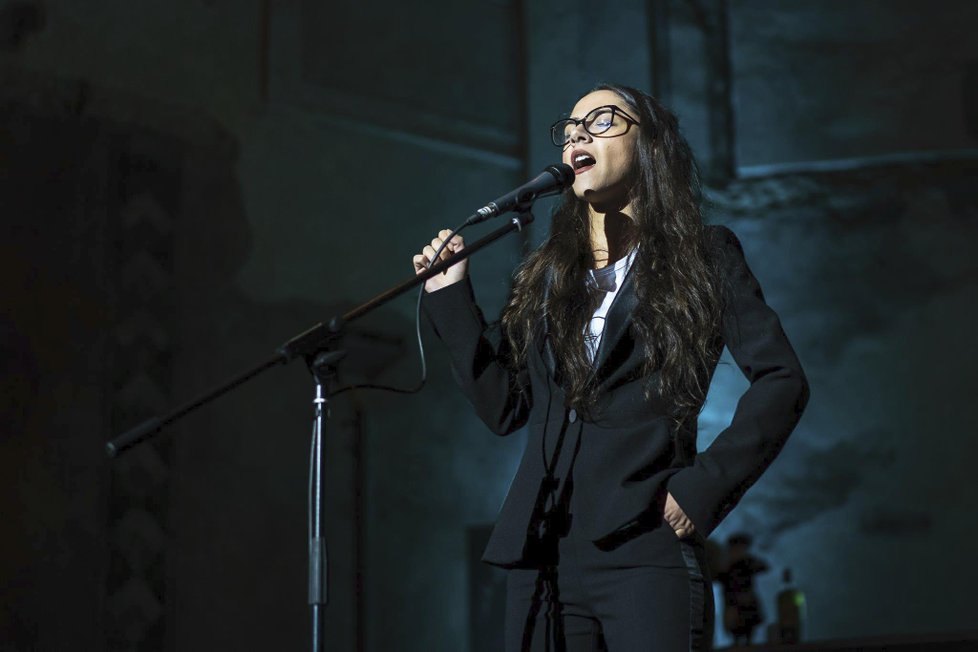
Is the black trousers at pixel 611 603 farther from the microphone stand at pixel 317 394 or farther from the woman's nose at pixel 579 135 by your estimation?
the woman's nose at pixel 579 135

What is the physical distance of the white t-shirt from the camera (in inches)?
76.5

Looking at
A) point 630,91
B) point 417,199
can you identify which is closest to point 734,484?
point 630,91

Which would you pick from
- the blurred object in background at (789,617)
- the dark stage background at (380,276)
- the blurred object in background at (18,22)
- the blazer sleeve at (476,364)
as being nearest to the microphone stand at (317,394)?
the blazer sleeve at (476,364)

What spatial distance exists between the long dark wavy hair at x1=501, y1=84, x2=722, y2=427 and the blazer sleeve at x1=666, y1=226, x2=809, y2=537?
4 centimetres

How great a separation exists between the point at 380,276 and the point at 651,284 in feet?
11.5

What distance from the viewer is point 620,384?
6.09 ft

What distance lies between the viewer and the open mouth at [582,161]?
204 centimetres

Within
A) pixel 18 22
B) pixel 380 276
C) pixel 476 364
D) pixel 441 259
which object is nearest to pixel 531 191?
pixel 441 259

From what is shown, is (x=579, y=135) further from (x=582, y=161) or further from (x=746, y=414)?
(x=746, y=414)

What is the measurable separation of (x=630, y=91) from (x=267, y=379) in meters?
3.16

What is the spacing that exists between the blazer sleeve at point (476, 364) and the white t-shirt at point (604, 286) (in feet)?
0.53

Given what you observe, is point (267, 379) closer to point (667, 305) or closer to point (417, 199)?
point (417, 199)

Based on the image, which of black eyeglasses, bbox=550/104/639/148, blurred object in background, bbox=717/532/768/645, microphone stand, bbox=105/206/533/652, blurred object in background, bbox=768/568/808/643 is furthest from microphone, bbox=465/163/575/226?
blurred object in background, bbox=717/532/768/645

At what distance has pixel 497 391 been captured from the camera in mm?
2002
